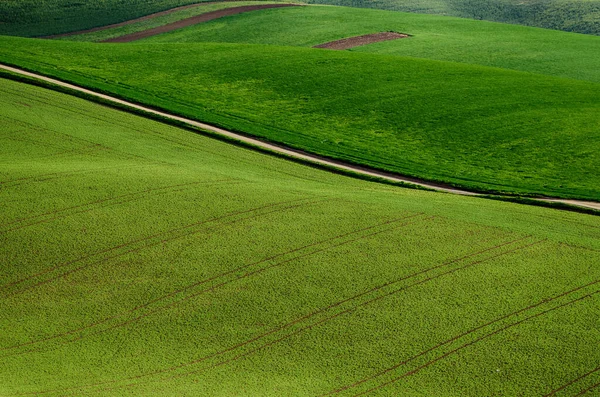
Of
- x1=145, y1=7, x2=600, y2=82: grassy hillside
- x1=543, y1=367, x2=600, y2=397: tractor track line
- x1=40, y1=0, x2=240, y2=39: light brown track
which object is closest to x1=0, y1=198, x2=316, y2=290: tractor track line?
x1=543, y1=367, x2=600, y2=397: tractor track line

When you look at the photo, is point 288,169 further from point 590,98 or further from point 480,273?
point 590,98

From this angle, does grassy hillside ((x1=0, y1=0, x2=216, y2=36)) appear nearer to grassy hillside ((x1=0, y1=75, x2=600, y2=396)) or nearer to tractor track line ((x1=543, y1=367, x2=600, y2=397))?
grassy hillside ((x1=0, y1=75, x2=600, y2=396))

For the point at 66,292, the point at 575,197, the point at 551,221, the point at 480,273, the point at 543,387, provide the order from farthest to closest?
the point at 575,197 < the point at 551,221 < the point at 480,273 < the point at 66,292 < the point at 543,387

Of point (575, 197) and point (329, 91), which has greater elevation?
point (329, 91)

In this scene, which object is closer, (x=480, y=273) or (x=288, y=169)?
(x=480, y=273)

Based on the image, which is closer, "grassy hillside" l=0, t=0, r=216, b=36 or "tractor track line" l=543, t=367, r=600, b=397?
"tractor track line" l=543, t=367, r=600, b=397

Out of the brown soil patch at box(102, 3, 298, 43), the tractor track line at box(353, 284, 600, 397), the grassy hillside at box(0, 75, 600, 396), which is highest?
the brown soil patch at box(102, 3, 298, 43)

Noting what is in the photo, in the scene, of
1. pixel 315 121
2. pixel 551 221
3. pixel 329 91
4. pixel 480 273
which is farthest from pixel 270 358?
pixel 329 91
